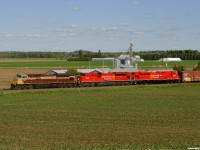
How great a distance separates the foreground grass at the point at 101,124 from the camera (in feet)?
70.7

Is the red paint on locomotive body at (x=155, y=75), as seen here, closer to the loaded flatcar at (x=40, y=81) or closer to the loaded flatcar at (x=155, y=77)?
the loaded flatcar at (x=155, y=77)

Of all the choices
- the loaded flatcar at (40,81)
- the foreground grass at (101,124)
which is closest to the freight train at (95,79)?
the loaded flatcar at (40,81)

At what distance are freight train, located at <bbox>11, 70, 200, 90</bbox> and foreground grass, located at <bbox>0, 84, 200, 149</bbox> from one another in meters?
17.7

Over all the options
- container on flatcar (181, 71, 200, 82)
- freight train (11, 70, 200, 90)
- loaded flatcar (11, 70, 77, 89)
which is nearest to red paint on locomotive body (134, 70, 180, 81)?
freight train (11, 70, 200, 90)

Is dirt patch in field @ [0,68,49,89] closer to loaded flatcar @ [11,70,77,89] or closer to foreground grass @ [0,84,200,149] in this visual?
loaded flatcar @ [11,70,77,89]

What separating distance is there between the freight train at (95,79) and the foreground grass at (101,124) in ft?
58.0

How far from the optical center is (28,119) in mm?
31094

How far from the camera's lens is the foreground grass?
70.7 feet

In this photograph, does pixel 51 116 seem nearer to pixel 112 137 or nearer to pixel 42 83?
pixel 112 137

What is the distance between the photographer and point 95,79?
6712cm

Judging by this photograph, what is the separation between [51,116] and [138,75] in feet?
128

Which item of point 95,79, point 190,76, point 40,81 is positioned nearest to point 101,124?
point 40,81

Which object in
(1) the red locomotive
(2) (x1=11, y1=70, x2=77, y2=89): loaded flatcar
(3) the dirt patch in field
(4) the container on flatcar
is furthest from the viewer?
(3) the dirt patch in field

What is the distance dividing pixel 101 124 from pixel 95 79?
38790mm
